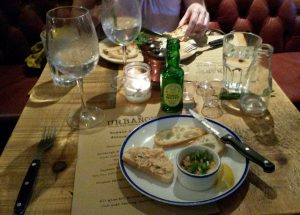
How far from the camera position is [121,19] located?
3.27ft

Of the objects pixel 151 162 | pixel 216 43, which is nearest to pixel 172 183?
pixel 151 162

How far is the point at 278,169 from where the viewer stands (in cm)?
70

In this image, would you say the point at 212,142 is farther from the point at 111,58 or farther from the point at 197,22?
the point at 197,22

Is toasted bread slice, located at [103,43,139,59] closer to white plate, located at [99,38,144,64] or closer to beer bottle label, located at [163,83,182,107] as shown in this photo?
white plate, located at [99,38,144,64]

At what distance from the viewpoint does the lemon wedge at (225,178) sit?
2.17 feet

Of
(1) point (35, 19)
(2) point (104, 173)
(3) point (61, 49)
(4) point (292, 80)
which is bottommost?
(4) point (292, 80)

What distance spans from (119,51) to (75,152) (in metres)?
0.50

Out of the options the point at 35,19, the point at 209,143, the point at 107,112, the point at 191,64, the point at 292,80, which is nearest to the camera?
the point at 209,143

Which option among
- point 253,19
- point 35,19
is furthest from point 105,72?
point 253,19

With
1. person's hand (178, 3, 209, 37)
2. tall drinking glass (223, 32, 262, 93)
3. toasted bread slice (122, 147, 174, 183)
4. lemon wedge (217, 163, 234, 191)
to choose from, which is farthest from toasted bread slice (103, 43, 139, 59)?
lemon wedge (217, 163, 234, 191)

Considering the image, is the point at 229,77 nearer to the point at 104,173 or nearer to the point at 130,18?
the point at 130,18

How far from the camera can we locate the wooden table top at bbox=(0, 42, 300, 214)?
2.09 ft

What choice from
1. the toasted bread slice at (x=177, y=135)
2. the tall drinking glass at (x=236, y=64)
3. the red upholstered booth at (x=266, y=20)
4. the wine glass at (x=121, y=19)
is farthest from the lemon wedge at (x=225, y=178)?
the red upholstered booth at (x=266, y=20)

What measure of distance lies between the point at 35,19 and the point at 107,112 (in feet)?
3.55
